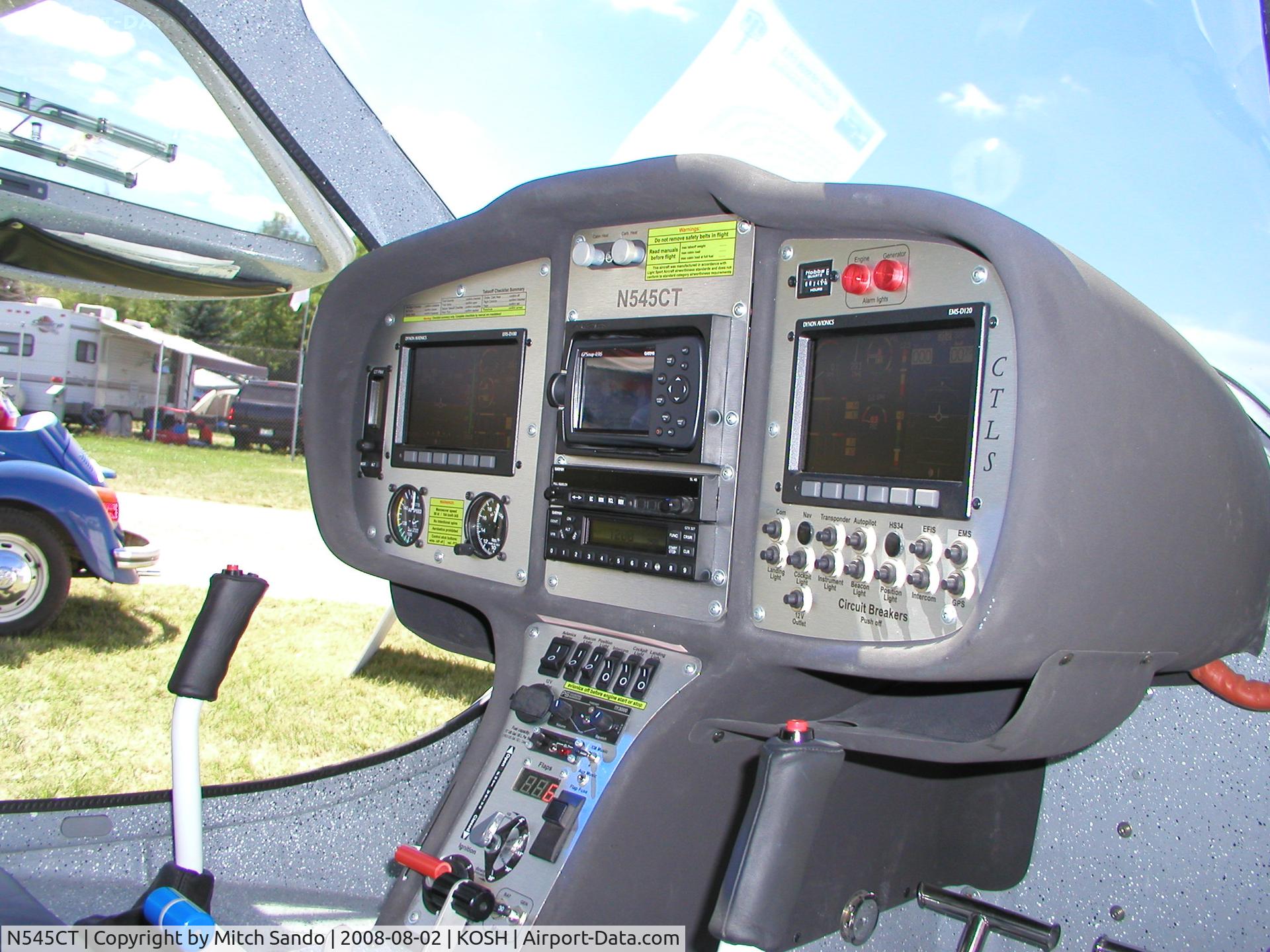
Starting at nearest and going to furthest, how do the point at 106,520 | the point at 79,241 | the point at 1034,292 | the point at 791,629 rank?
the point at 1034,292, the point at 791,629, the point at 79,241, the point at 106,520

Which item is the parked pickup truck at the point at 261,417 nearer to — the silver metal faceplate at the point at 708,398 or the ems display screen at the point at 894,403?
the silver metal faceplate at the point at 708,398

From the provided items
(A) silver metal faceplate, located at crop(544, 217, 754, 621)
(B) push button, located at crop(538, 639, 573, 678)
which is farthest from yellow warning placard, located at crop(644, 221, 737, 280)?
(B) push button, located at crop(538, 639, 573, 678)

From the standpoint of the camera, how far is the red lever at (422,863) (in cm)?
158

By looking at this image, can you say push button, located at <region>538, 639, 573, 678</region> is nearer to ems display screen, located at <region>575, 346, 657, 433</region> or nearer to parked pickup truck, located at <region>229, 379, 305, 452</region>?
ems display screen, located at <region>575, 346, 657, 433</region>

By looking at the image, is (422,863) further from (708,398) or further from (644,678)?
(708,398)

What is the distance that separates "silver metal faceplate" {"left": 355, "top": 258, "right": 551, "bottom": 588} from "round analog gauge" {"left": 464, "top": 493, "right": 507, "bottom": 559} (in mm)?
15

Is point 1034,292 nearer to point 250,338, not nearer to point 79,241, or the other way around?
point 79,241

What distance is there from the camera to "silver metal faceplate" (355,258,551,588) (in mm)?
1902

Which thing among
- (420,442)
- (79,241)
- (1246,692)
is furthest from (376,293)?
(1246,692)

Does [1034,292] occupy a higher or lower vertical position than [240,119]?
lower

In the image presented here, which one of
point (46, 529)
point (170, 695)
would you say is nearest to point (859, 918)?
point (170, 695)

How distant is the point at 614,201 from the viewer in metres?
1.67

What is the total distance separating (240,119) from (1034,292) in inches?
70.1

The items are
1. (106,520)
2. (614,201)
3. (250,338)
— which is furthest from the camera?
(250,338)
